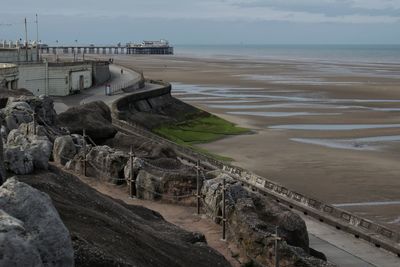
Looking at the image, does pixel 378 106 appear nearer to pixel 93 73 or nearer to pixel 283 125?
pixel 283 125

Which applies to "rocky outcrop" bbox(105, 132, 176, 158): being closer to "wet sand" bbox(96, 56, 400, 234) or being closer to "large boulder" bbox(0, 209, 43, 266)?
"wet sand" bbox(96, 56, 400, 234)

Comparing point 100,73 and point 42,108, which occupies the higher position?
point 42,108

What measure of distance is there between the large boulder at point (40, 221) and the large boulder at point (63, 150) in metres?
12.4

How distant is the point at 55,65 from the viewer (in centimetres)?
4741

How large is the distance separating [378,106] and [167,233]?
49.1 m

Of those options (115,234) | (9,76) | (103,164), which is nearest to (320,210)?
(103,164)

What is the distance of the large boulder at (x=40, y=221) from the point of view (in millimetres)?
5797

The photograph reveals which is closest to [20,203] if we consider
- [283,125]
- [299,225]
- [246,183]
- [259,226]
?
[259,226]

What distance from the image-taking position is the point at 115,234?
8.75 m

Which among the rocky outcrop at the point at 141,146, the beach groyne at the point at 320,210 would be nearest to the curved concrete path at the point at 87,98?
the rocky outcrop at the point at 141,146

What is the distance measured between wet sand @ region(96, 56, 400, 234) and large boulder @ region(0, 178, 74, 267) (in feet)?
53.1

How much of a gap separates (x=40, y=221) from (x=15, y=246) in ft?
3.23

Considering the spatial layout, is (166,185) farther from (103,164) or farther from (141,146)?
(141,146)

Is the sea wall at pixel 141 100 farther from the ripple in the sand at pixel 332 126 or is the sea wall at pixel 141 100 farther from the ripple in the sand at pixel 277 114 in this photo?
the ripple in the sand at pixel 332 126
